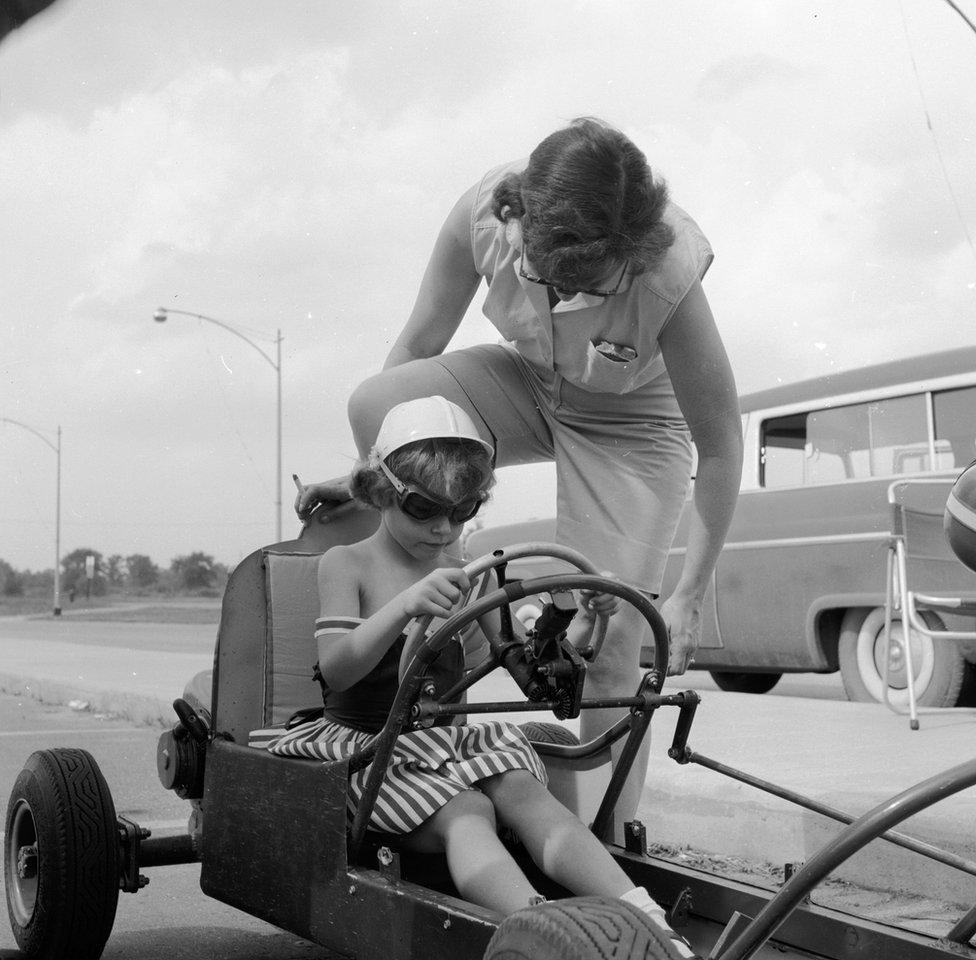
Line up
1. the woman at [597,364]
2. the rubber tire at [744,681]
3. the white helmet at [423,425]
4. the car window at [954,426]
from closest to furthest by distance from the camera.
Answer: the woman at [597,364]
the white helmet at [423,425]
the car window at [954,426]
the rubber tire at [744,681]

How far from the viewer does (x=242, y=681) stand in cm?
307

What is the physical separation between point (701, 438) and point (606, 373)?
26cm

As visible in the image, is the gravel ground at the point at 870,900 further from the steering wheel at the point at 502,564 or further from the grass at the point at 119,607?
the grass at the point at 119,607

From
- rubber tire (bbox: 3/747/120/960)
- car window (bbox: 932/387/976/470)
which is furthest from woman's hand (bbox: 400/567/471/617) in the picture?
car window (bbox: 932/387/976/470)

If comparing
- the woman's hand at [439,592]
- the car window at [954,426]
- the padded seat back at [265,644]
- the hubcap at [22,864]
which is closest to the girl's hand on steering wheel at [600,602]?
the woman's hand at [439,592]

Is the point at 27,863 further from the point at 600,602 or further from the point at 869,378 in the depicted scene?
the point at 869,378

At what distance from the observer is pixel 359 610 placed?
2719mm

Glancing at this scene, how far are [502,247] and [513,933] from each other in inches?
62.6

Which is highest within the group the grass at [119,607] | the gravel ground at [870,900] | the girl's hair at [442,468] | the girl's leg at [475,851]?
the girl's hair at [442,468]

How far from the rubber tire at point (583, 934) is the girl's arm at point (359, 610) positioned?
1.94 ft

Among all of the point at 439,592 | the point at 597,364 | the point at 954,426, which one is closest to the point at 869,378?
the point at 954,426

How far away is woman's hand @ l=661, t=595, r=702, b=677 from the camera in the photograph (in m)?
2.70

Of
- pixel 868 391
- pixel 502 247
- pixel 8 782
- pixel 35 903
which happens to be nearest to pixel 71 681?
pixel 8 782

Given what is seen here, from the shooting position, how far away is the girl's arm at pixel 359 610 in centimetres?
220
